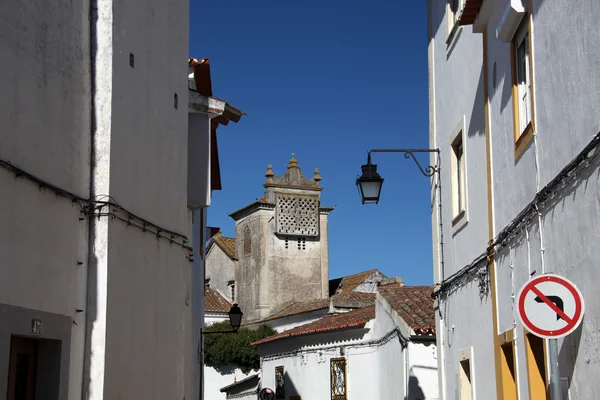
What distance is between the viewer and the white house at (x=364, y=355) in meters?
19.3

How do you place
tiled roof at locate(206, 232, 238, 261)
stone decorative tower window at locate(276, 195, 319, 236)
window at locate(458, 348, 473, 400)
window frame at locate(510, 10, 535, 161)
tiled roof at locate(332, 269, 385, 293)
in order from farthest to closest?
tiled roof at locate(206, 232, 238, 261)
stone decorative tower window at locate(276, 195, 319, 236)
tiled roof at locate(332, 269, 385, 293)
window at locate(458, 348, 473, 400)
window frame at locate(510, 10, 535, 161)

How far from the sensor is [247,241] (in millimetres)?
69688

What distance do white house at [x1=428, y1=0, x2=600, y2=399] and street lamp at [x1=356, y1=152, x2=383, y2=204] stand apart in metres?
1.14

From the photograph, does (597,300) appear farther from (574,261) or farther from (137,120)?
(137,120)

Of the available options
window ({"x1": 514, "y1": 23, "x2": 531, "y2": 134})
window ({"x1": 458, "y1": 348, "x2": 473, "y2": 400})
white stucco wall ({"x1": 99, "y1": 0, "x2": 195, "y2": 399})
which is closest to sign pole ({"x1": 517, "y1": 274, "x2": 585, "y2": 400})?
window ({"x1": 514, "y1": 23, "x2": 531, "y2": 134})

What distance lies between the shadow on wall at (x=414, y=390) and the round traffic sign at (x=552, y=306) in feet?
43.5

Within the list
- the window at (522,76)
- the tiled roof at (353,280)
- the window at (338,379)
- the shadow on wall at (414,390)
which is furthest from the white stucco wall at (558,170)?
the tiled roof at (353,280)

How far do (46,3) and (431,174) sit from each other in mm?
6684

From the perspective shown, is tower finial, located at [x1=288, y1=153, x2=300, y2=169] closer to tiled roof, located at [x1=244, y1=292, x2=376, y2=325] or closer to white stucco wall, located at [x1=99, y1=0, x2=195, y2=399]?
tiled roof, located at [x1=244, y1=292, x2=376, y2=325]

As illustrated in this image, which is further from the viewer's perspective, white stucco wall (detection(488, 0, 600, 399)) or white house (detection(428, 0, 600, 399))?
white house (detection(428, 0, 600, 399))

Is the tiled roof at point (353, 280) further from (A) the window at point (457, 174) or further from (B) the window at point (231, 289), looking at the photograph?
(A) the window at point (457, 174)

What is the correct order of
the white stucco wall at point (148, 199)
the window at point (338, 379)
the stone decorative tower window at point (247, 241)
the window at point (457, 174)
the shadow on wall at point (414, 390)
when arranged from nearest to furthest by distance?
the white stucco wall at point (148, 199)
the window at point (457, 174)
the shadow on wall at point (414, 390)
the window at point (338, 379)
the stone decorative tower window at point (247, 241)

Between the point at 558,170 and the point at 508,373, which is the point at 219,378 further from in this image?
the point at 558,170

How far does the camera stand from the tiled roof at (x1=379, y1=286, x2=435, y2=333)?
19.2m
